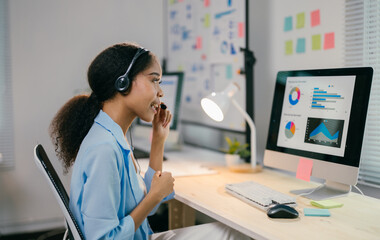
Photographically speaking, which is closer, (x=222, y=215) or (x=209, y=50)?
(x=222, y=215)

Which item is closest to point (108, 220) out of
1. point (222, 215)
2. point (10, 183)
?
point (222, 215)

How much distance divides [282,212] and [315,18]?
1.05 m

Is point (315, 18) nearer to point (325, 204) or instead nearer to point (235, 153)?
point (235, 153)

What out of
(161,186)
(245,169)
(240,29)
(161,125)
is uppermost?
(240,29)

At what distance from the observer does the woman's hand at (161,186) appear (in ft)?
4.08

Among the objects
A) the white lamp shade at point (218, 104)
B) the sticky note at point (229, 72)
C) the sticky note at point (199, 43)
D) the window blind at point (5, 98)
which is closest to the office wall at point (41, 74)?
the window blind at point (5, 98)

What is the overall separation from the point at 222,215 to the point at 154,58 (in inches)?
23.0

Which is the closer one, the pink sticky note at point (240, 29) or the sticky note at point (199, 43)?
the pink sticky note at point (240, 29)

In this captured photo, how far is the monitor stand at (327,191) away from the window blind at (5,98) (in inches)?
83.7

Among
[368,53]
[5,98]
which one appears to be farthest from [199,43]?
[5,98]

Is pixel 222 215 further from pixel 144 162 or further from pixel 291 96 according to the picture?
pixel 144 162

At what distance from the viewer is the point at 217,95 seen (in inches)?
69.3

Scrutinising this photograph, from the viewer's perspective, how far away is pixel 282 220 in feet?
3.94

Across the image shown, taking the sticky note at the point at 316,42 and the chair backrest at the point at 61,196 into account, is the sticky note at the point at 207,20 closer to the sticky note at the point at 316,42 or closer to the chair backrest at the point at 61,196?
the sticky note at the point at 316,42
